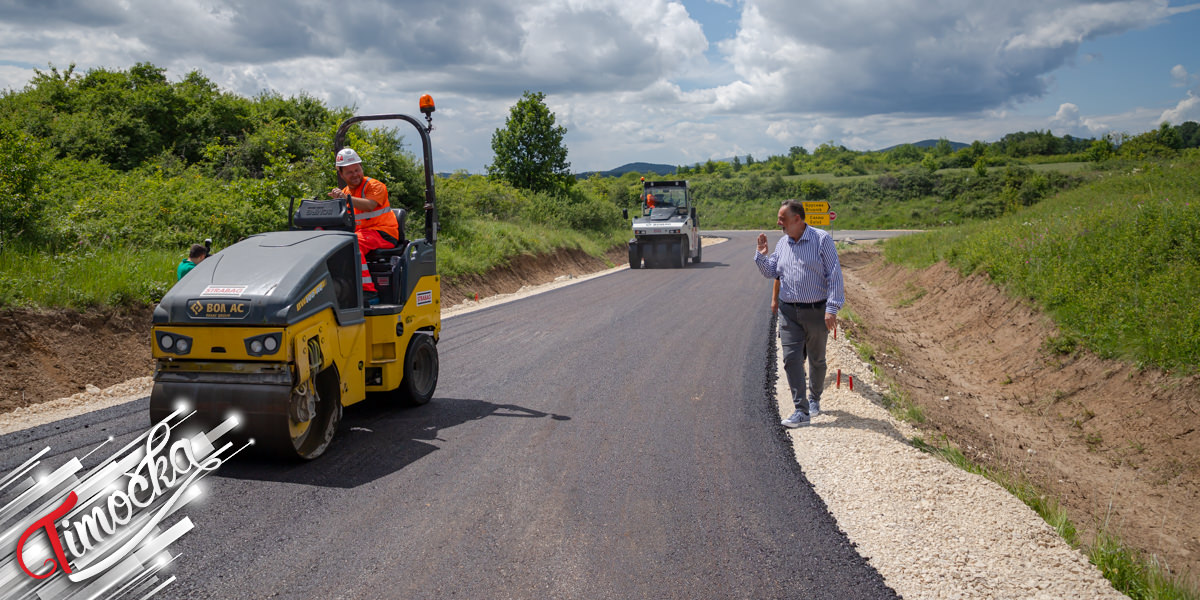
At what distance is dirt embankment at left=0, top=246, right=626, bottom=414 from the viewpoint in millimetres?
7352

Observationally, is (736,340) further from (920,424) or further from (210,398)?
(210,398)

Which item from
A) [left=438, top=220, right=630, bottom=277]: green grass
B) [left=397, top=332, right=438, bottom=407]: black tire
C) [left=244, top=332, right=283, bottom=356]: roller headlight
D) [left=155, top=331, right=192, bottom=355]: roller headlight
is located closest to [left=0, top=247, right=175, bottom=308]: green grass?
[left=155, top=331, right=192, bottom=355]: roller headlight

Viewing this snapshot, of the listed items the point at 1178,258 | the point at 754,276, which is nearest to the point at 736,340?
the point at 1178,258

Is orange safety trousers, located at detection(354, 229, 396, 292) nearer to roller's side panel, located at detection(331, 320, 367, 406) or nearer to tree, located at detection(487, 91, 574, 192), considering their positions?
roller's side panel, located at detection(331, 320, 367, 406)

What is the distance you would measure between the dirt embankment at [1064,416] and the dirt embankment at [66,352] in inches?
343

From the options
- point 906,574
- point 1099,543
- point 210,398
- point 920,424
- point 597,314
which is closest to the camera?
point 906,574

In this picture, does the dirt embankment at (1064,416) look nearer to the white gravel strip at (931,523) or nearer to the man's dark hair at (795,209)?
the white gravel strip at (931,523)

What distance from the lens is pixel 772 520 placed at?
450 cm

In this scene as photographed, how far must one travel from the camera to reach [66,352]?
7.99m

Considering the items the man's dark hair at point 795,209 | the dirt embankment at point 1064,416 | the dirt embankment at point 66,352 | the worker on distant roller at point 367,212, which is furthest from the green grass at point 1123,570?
the dirt embankment at point 66,352

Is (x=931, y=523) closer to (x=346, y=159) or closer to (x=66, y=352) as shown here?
(x=346, y=159)

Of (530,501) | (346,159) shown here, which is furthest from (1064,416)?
(346,159)

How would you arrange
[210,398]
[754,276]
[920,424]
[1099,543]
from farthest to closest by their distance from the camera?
[754,276]
[920,424]
[210,398]
[1099,543]

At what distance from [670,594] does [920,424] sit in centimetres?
446
